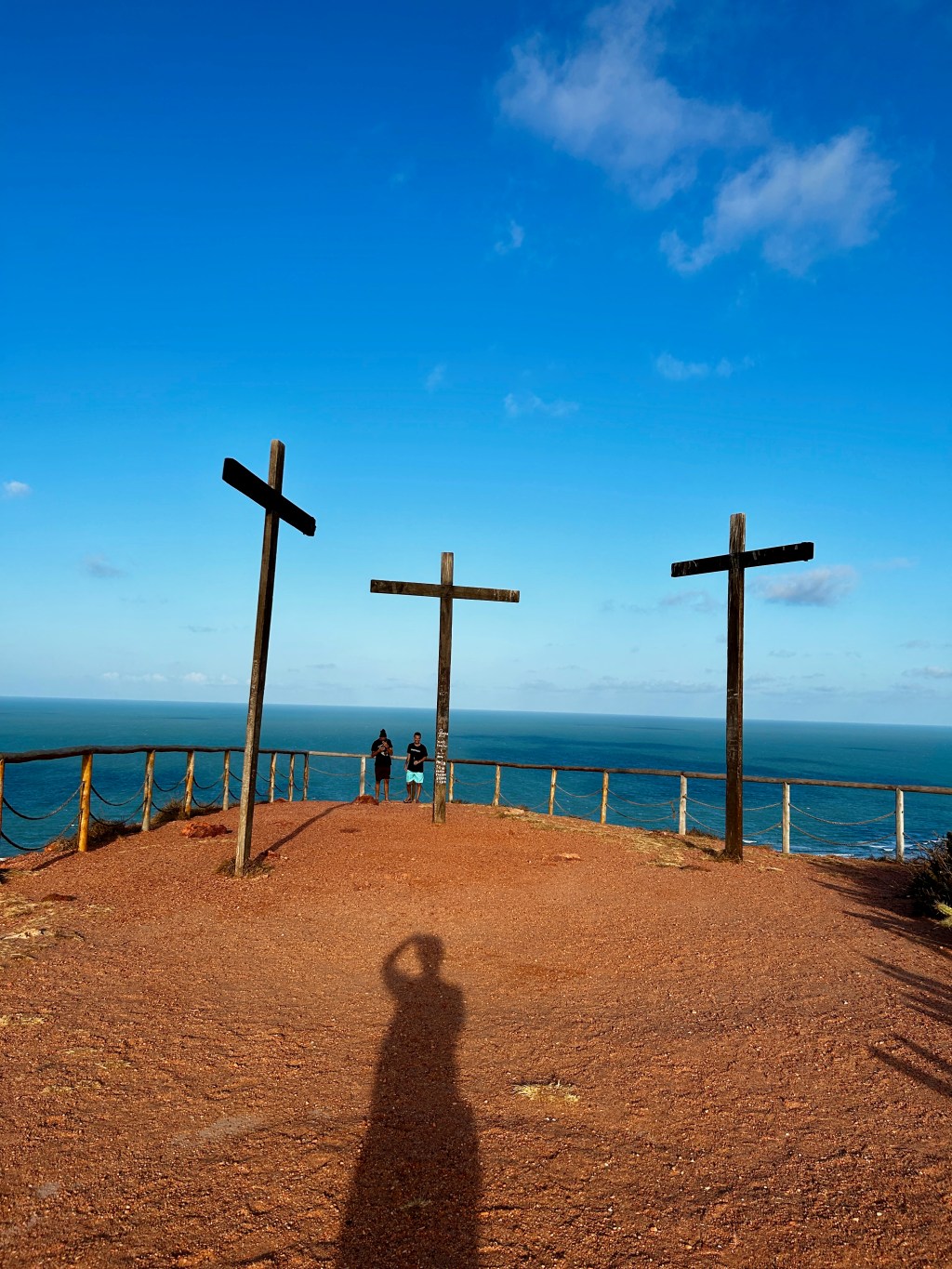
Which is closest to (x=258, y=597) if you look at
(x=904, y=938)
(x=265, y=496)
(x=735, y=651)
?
(x=265, y=496)

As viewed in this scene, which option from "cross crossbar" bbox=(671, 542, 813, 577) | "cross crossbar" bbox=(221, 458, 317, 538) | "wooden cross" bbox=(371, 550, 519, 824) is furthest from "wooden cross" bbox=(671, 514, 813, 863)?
"cross crossbar" bbox=(221, 458, 317, 538)

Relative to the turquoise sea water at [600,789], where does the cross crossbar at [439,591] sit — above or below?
above

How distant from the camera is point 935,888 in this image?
809cm

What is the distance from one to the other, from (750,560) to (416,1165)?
9.58m

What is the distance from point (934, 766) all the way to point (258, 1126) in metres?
119

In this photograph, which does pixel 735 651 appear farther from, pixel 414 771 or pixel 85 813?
pixel 85 813

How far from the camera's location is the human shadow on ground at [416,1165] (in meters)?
2.67

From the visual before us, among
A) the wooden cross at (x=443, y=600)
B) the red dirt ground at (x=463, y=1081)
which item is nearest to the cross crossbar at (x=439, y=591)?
the wooden cross at (x=443, y=600)

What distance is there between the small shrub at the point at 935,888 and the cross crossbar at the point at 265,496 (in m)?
9.02

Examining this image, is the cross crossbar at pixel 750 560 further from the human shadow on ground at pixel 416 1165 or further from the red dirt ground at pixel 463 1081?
the human shadow on ground at pixel 416 1165

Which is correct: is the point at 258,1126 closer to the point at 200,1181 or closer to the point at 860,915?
the point at 200,1181

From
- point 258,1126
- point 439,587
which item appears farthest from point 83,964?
point 439,587

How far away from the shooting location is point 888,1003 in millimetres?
5238

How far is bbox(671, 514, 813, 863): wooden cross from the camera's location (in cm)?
1060
